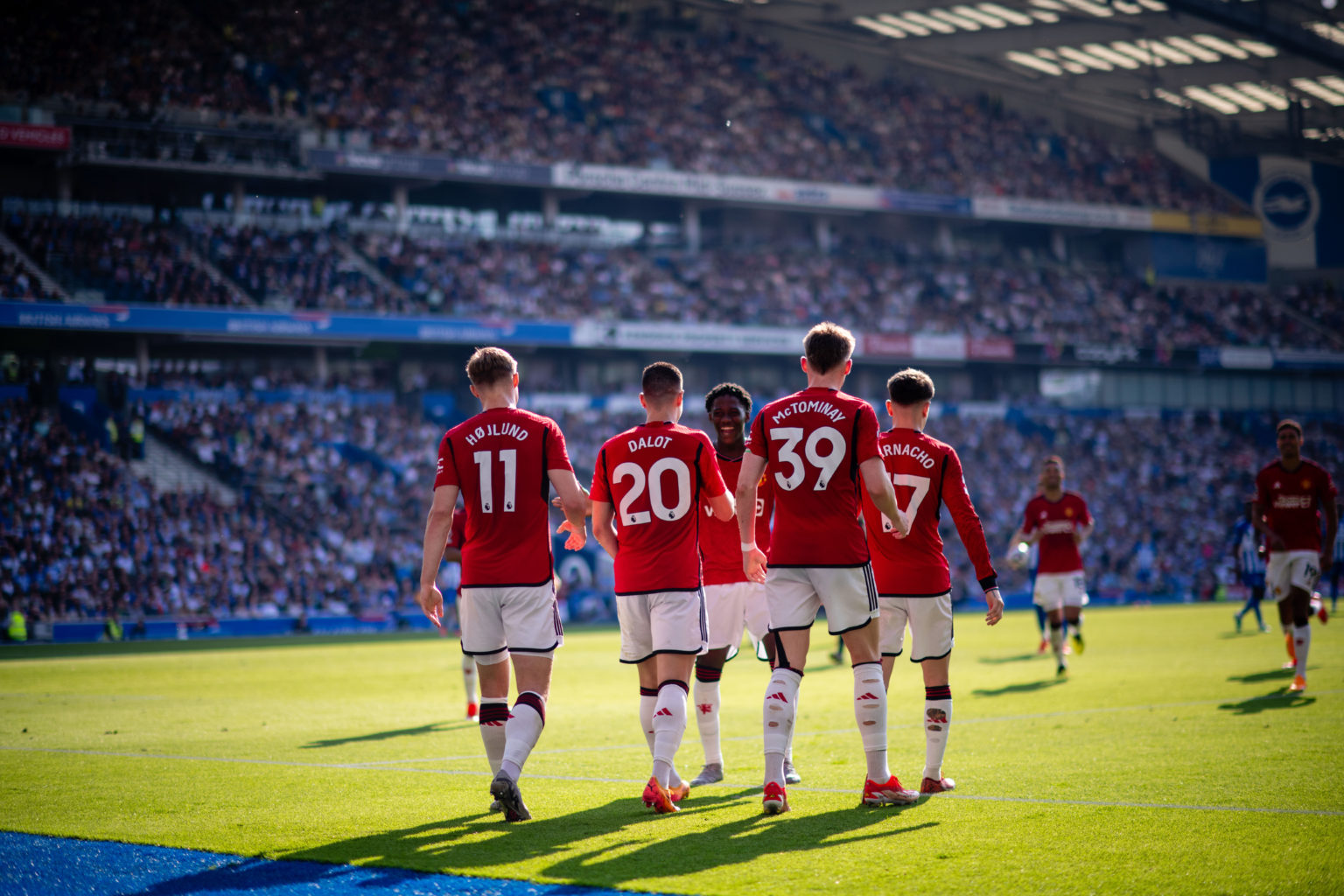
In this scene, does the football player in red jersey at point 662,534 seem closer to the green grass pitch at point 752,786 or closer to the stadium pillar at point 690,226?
the green grass pitch at point 752,786

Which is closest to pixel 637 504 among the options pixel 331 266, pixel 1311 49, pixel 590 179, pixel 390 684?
pixel 390 684

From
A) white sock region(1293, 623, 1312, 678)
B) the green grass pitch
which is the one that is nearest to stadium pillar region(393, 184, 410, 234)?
the green grass pitch

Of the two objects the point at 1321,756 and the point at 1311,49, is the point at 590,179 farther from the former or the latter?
the point at 1321,756

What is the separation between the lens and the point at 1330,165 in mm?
60969

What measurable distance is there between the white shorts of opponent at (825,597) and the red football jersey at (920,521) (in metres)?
0.72

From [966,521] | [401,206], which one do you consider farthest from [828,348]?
[401,206]

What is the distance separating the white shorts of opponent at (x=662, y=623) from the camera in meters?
7.49

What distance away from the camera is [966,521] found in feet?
26.0

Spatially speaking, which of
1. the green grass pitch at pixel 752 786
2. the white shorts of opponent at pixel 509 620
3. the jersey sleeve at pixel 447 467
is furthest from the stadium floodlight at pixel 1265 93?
the white shorts of opponent at pixel 509 620

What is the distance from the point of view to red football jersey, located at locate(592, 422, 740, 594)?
24.9 ft

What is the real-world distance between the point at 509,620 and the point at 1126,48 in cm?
5351

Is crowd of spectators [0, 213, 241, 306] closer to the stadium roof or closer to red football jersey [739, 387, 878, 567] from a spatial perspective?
the stadium roof

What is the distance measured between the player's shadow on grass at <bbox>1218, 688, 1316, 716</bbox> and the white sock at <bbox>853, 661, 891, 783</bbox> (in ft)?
19.6

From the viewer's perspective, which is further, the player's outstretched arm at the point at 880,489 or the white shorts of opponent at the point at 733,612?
the white shorts of opponent at the point at 733,612
